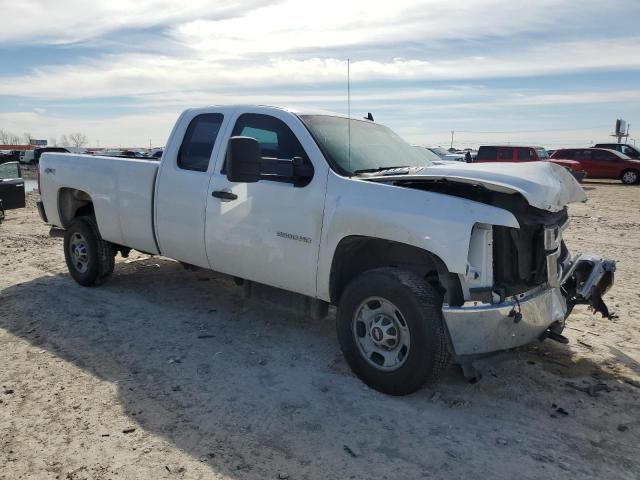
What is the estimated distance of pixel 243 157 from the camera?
3.96 metres

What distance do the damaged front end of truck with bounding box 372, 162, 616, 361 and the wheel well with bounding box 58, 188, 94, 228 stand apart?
4457 mm

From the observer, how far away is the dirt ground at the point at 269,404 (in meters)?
3.15

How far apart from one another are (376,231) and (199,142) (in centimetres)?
226

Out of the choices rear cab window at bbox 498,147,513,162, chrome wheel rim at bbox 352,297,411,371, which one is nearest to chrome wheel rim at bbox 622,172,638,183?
rear cab window at bbox 498,147,513,162

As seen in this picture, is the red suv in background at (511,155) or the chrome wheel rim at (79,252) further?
the red suv in background at (511,155)

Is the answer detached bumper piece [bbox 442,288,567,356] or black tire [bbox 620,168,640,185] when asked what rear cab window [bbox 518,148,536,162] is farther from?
detached bumper piece [bbox 442,288,567,356]

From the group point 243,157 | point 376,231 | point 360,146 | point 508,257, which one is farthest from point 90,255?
point 508,257

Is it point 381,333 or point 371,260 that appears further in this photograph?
point 371,260

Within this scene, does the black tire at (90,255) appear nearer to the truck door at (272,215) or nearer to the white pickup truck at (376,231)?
the white pickup truck at (376,231)

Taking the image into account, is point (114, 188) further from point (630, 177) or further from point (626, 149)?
point (626, 149)

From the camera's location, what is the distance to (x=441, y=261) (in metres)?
3.69

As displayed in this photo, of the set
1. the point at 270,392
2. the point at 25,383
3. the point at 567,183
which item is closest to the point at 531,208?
the point at 567,183

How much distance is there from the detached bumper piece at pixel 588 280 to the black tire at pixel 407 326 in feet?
4.36

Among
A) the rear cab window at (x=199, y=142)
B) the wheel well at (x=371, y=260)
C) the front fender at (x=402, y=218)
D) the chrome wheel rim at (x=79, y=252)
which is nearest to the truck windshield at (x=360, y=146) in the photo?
the front fender at (x=402, y=218)
